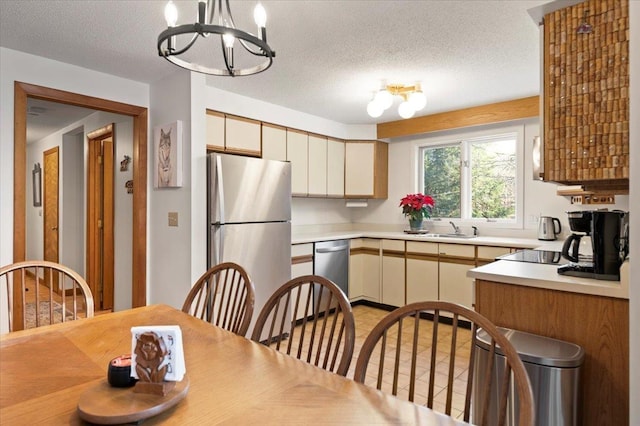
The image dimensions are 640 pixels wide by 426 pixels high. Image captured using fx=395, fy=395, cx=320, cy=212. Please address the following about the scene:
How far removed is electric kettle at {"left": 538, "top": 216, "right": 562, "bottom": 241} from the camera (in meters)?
3.69

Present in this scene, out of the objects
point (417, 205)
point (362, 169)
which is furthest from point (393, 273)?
point (362, 169)

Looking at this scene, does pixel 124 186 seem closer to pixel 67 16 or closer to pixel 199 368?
pixel 67 16

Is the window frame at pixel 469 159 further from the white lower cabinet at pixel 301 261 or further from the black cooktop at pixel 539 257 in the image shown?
the white lower cabinet at pixel 301 261

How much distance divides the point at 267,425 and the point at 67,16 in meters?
2.36

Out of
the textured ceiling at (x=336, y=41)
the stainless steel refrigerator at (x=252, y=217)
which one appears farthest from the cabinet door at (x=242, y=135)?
the stainless steel refrigerator at (x=252, y=217)

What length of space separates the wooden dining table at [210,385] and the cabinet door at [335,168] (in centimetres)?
330

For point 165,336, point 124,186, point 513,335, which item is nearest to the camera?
point 165,336

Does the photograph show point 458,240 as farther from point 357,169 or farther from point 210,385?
point 210,385

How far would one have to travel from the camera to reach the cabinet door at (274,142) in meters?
3.83

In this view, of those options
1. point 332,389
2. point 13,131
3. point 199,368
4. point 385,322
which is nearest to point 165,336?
point 199,368

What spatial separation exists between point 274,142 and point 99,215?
219 cm

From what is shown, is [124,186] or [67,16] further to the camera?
[124,186]

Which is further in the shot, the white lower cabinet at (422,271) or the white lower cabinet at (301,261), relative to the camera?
the white lower cabinet at (422,271)

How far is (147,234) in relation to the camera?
333 cm
